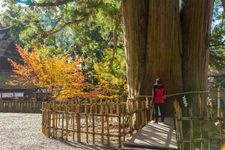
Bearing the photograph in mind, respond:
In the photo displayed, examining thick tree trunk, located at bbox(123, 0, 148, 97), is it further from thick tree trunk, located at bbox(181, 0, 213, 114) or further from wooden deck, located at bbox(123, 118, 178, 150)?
wooden deck, located at bbox(123, 118, 178, 150)

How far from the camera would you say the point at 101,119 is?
28.3ft

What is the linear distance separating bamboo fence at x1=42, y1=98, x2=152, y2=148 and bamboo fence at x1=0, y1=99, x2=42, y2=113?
1274 cm

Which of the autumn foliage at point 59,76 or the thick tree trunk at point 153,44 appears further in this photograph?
the autumn foliage at point 59,76

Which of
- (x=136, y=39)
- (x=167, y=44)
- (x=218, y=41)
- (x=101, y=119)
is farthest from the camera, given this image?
(x=218, y=41)

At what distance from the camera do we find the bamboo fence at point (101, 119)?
824 cm

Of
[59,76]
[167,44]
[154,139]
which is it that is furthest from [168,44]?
[59,76]

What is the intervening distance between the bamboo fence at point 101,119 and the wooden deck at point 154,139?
1.75 ft

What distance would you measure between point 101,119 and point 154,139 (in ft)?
6.10

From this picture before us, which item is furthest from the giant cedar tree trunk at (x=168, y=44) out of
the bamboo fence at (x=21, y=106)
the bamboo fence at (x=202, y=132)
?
the bamboo fence at (x=21, y=106)

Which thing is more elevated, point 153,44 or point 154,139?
point 153,44

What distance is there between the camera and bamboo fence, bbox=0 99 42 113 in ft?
76.6

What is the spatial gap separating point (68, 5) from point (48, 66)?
312 inches

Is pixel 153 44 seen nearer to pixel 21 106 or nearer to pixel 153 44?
pixel 153 44

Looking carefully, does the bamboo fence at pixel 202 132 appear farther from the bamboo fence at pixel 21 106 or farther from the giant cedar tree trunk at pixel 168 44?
the bamboo fence at pixel 21 106
